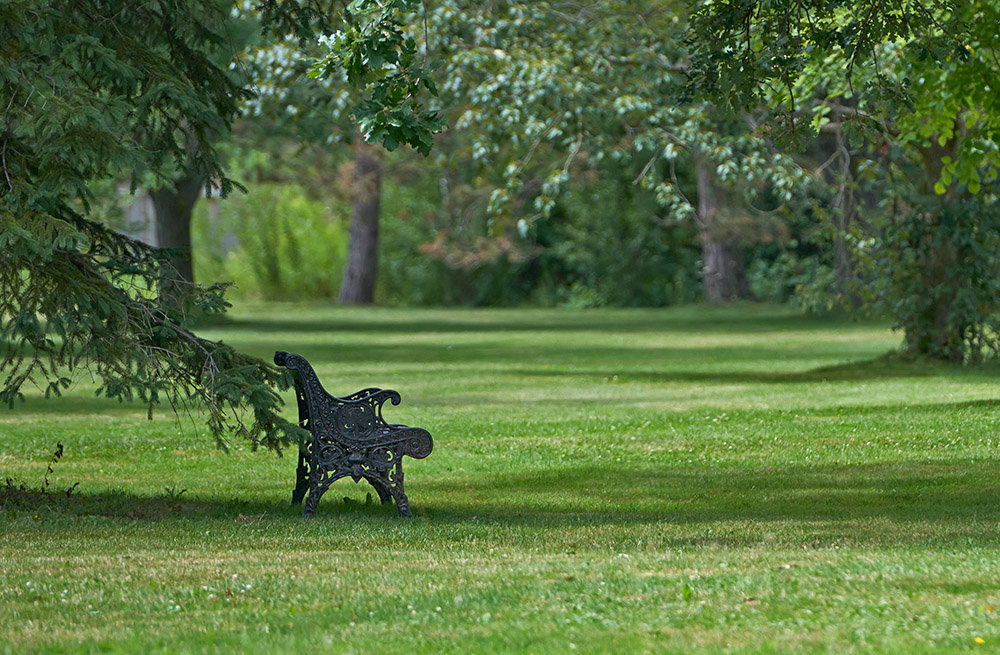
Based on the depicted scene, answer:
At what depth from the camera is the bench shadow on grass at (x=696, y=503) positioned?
10.2 meters

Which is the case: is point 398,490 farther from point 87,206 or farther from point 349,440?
point 87,206

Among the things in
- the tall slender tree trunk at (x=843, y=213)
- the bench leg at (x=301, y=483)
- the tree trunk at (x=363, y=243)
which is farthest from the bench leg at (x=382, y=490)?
the tree trunk at (x=363, y=243)

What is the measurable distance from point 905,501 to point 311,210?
45.2 metres

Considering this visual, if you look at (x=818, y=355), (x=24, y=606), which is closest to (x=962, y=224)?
(x=818, y=355)

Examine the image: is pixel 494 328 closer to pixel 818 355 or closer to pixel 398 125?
pixel 818 355

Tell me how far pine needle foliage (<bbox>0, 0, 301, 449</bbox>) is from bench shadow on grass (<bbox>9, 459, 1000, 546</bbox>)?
3.30ft

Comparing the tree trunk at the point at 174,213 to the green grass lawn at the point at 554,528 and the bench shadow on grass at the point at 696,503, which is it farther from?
the bench shadow on grass at the point at 696,503

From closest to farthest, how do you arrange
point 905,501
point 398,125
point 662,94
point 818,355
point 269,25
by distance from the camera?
1. point 398,125
2. point 905,501
3. point 269,25
4. point 662,94
5. point 818,355

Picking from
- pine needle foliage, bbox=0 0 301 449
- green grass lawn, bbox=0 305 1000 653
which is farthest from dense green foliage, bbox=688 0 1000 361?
pine needle foliage, bbox=0 0 301 449

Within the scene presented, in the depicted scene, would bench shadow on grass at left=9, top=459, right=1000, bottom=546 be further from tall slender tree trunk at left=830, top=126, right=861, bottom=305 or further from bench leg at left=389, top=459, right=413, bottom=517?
tall slender tree trunk at left=830, top=126, right=861, bottom=305

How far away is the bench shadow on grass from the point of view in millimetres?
10234

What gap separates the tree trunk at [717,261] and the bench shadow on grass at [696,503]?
30.1 meters

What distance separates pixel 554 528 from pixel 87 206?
3728 millimetres

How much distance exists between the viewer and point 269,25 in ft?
41.4
